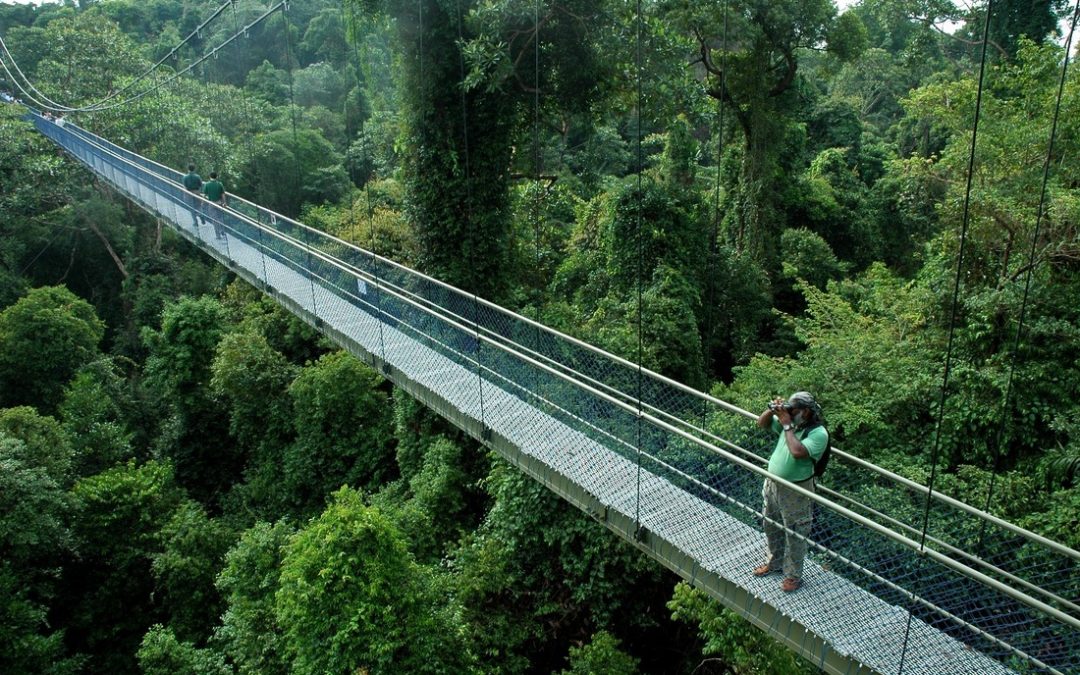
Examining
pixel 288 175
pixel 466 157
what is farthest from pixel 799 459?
pixel 288 175

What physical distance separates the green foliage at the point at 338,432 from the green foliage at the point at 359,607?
14.0 feet

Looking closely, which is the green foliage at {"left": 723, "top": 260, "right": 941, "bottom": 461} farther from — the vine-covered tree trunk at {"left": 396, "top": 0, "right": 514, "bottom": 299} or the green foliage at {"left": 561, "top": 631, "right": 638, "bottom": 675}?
the vine-covered tree trunk at {"left": 396, "top": 0, "right": 514, "bottom": 299}

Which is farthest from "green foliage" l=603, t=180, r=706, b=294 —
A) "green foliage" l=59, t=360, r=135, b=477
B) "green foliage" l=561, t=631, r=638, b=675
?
"green foliage" l=59, t=360, r=135, b=477

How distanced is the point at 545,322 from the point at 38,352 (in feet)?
32.9

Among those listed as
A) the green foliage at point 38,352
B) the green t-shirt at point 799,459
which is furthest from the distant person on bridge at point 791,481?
the green foliage at point 38,352

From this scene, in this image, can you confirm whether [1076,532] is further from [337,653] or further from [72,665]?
[72,665]

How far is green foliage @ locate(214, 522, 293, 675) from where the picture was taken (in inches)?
268

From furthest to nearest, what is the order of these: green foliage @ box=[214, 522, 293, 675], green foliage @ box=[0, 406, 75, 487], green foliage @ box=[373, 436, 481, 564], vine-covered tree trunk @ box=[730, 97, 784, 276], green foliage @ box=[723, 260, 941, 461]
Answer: vine-covered tree trunk @ box=[730, 97, 784, 276] → green foliage @ box=[0, 406, 75, 487] → green foliage @ box=[373, 436, 481, 564] → green foliage @ box=[723, 260, 941, 461] → green foliage @ box=[214, 522, 293, 675]

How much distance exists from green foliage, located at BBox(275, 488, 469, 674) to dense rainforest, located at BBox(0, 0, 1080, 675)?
0.08 ft

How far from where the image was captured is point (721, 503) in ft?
13.3

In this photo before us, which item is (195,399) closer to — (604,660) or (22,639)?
(22,639)

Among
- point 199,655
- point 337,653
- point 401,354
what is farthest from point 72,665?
point 401,354

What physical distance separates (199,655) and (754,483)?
6.48m

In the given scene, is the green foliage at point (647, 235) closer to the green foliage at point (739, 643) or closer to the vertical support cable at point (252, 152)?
the vertical support cable at point (252, 152)
